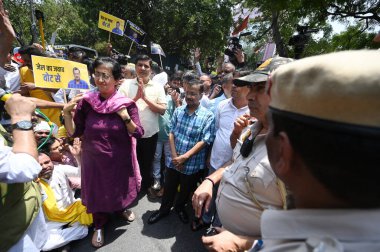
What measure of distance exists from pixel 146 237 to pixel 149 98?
1652 mm

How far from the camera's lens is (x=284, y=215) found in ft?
1.90

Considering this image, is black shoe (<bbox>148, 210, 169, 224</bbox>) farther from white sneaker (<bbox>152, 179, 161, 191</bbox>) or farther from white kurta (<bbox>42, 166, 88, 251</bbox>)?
white kurta (<bbox>42, 166, 88, 251</bbox>)

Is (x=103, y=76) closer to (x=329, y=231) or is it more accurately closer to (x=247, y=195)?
(x=247, y=195)

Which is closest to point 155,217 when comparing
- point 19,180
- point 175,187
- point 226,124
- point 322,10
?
point 175,187

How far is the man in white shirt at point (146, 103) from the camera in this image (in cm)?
319

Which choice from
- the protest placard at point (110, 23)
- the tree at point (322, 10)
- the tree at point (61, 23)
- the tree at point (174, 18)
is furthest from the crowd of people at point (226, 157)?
the tree at point (61, 23)

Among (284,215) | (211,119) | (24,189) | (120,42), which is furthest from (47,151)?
(120,42)

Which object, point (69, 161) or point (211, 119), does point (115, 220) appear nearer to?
point (69, 161)

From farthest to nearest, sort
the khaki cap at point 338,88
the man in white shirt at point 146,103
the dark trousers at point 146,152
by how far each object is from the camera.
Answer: the dark trousers at point 146,152 → the man in white shirt at point 146,103 → the khaki cap at point 338,88

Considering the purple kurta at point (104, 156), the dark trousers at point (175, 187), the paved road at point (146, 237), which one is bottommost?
the paved road at point (146, 237)

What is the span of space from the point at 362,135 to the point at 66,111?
7.93ft

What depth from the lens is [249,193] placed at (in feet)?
3.74

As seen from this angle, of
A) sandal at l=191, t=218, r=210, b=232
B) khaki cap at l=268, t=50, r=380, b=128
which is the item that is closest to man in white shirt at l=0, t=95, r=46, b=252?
khaki cap at l=268, t=50, r=380, b=128

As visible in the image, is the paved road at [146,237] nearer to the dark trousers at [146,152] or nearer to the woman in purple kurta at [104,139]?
the woman in purple kurta at [104,139]
